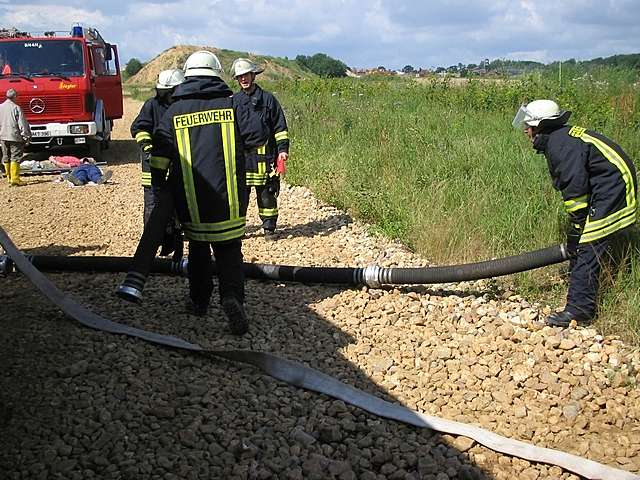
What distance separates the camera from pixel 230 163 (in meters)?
4.37

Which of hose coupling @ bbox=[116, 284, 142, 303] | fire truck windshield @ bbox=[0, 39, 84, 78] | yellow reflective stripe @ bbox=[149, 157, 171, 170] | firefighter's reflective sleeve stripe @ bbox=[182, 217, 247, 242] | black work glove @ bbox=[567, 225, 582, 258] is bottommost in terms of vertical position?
hose coupling @ bbox=[116, 284, 142, 303]

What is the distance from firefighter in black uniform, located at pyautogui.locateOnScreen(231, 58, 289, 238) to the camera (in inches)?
264

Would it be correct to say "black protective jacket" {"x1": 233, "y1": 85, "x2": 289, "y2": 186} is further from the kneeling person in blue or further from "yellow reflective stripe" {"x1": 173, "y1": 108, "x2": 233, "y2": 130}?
the kneeling person in blue

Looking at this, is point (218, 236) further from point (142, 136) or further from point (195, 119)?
point (142, 136)

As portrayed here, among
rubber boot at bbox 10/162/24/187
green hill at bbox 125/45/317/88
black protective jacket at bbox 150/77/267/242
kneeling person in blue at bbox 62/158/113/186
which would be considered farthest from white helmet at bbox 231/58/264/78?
green hill at bbox 125/45/317/88

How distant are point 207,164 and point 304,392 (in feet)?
5.24

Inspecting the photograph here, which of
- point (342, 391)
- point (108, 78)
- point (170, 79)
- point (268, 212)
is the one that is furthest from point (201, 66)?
point (108, 78)

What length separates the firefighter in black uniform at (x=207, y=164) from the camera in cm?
429

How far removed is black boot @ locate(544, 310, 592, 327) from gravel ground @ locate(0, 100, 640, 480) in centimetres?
11

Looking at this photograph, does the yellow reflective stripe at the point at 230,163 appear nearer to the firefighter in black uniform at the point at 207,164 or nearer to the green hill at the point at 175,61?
the firefighter in black uniform at the point at 207,164

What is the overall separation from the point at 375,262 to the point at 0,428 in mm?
3802

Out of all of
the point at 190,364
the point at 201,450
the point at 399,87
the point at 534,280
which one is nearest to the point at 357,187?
the point at 534,280

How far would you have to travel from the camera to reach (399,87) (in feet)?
53.8

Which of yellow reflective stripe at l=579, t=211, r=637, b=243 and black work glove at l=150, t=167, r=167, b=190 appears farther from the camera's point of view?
yellow reflective stripe at l=579, t=211, r=637, b=243
